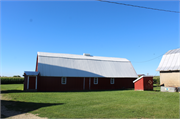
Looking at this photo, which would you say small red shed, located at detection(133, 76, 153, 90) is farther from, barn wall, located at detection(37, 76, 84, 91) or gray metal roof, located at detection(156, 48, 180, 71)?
barn wall, located at detection(37, 76, 84, 91)

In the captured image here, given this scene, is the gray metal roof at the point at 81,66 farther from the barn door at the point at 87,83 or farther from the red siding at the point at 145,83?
the red siding at the point at 145,83

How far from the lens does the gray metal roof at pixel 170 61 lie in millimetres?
20559

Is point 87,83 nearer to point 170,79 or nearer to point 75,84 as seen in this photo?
point 75,84

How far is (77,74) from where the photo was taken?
93.5 feet

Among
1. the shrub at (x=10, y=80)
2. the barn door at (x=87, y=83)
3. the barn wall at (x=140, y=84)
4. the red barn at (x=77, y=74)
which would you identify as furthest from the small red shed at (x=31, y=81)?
the shrub at (x=10, y=80)

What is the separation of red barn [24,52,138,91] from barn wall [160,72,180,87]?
1050 cm

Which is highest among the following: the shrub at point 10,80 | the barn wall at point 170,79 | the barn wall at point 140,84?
the barn wall at point 170,79

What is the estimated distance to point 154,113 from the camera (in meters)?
9.11

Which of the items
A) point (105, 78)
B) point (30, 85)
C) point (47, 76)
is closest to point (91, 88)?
point (105, 78)

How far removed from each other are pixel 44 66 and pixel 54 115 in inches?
762

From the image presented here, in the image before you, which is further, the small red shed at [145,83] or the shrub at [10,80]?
the shrub at [10,80]

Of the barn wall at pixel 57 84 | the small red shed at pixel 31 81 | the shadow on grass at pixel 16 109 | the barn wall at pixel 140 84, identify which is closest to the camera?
the shadow on grass at pixel 16 109

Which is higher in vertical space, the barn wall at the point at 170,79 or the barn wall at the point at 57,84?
the barn wall at the point at 170,79

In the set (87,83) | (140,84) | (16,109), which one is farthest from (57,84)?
A: (16,109)
